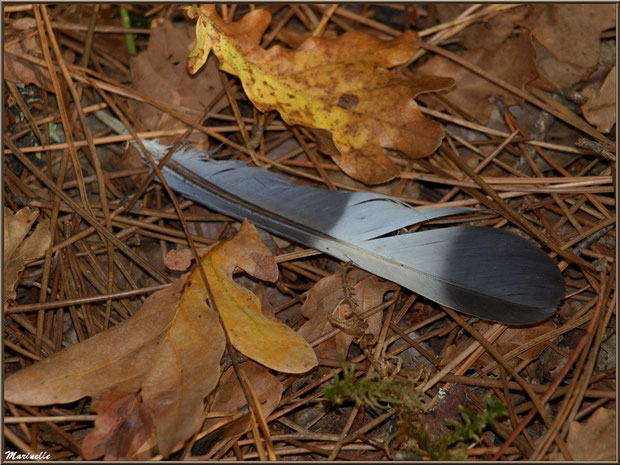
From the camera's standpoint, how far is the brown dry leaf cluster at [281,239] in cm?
186

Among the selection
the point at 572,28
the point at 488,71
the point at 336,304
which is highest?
the point at 572,28

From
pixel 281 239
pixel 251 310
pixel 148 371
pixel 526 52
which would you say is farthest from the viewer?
pixel 526 52

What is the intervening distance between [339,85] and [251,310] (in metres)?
1.06

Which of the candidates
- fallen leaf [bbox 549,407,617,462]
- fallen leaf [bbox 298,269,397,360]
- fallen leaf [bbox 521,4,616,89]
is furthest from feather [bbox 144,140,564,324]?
fallen leaf [bbox 521,4,616,89]

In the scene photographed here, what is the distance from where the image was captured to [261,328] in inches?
77.7

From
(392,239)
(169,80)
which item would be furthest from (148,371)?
(169,80)

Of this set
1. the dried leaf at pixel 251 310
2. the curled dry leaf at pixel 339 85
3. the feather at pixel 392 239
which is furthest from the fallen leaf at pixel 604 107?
the dried leaf at pixel 251 310

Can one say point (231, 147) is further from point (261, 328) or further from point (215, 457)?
point (215, 457)

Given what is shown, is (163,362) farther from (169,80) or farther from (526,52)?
(526,52)

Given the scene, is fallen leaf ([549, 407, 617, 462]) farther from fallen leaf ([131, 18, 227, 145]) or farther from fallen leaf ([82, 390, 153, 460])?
fallen leaf ([131, 18, 227, 145])

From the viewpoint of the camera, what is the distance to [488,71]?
101 inches

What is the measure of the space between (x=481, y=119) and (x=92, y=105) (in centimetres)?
180

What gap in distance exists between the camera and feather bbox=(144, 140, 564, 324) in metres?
1.93

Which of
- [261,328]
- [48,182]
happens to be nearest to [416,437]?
[261,328]
